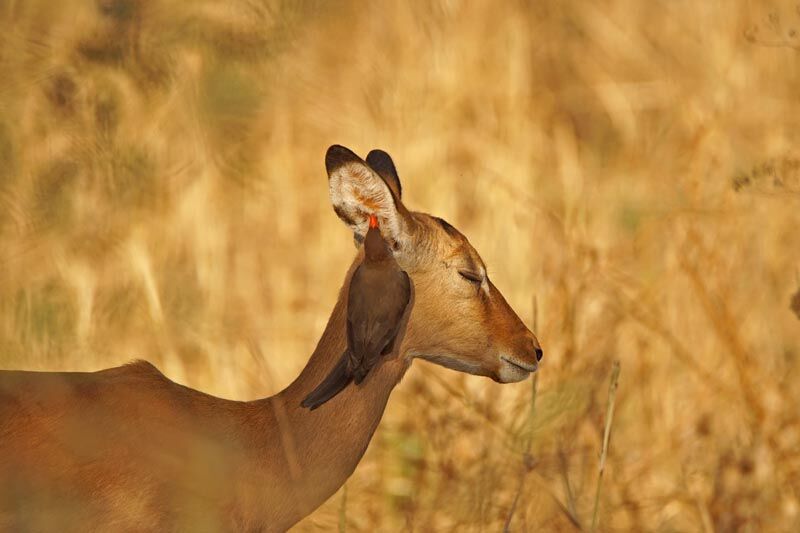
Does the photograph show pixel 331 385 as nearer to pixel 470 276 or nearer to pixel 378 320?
pixel 378 320

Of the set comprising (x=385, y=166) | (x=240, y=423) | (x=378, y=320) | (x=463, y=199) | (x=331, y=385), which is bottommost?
(x=240, y=423)

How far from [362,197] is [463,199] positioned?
2.08 meters

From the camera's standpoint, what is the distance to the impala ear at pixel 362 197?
391 centimetres

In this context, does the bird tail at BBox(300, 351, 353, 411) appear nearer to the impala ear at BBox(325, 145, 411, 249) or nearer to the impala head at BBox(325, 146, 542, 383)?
the impala head at BBox(325, 146, 542, 383)

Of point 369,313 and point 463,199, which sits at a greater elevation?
point 463,199

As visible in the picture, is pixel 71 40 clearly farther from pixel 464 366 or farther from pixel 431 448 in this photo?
pixel 464 366

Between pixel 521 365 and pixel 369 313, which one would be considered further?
pixel 521 365

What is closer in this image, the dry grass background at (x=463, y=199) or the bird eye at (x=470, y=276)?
the bird eye at (x=470, y=276)

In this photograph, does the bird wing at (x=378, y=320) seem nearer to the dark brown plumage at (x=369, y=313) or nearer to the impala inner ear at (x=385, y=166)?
the dark brown plumage at (x=369, y=313)

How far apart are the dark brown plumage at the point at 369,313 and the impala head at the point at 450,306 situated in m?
0.11

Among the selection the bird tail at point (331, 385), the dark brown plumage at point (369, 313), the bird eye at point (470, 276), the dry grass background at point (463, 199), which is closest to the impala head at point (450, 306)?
the bird eye at point (470, 276)

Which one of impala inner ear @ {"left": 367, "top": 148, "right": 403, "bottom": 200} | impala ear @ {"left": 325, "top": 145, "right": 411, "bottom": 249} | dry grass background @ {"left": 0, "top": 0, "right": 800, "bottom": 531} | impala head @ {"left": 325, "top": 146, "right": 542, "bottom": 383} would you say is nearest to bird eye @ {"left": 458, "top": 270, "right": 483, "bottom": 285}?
impala head @ {"left": 325, "top": 146, "right": 542, "bottom": 383}

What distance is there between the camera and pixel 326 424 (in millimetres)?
3973

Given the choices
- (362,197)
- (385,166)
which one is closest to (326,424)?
(362,197)
